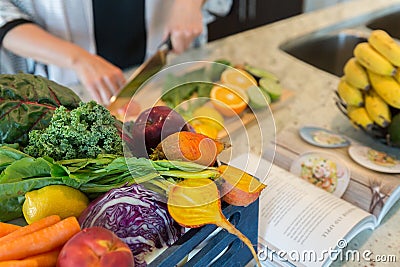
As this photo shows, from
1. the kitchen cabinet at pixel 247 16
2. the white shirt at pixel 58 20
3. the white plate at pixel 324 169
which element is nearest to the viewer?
the white plate at pixel 324 169

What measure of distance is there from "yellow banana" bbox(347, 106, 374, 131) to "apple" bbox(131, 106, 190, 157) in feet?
1.58

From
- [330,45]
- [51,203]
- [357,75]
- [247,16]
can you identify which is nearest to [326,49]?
[330,45]

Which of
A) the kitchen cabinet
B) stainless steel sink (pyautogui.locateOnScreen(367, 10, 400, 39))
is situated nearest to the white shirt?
stainless steel sink (pyautogui.locateOnScreen(367, 10, 400, 39))

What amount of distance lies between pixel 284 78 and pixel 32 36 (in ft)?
2.19

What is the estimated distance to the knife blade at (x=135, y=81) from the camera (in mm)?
1111

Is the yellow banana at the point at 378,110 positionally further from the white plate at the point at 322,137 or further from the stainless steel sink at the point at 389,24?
the stainless steel sink at the point at 389,24

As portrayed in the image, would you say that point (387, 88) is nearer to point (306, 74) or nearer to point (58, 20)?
point (306, 74)

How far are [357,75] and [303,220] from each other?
0.37 metres

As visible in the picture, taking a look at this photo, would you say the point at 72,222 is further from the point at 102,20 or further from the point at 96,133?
the point at 102,20

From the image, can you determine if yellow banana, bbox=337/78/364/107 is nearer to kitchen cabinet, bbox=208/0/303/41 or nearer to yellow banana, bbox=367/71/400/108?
yellow banana, bbox=367/71/400/108

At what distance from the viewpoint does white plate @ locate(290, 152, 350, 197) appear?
2.88 feet

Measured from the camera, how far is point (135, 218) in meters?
0.58

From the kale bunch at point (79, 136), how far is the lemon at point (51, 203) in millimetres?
46

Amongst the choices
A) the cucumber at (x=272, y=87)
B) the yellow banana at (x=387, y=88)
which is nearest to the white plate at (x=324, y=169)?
the yellow banana at (x=387, y=88)
